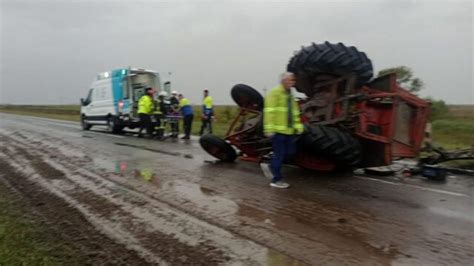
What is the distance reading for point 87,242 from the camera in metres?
4.59

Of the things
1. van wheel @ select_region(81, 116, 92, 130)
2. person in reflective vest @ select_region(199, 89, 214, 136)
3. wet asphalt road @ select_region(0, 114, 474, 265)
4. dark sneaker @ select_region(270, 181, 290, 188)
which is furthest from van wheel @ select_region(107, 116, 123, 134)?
dark sneaker @ select_region(270, 181, 290, 188)

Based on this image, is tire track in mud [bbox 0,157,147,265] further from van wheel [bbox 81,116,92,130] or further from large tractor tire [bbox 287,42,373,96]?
van wheel [bbox 81,116,92,130]

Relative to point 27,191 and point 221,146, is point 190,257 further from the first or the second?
point 221,146

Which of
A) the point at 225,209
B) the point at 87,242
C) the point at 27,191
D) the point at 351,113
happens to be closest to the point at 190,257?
the point at 87,242

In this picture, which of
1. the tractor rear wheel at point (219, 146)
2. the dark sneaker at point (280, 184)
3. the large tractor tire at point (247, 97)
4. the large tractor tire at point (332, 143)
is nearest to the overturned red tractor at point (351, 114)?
the large tractor tire at point (332, 143)

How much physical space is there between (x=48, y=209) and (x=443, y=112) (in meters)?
25.4

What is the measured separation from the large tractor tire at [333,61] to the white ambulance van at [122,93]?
37.0 ft

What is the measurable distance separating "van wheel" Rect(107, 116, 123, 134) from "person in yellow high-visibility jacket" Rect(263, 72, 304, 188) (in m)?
13.4

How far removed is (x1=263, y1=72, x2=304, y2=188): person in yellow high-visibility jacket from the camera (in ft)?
23.9

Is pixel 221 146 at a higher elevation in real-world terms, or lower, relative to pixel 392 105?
lower

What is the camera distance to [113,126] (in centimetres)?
1988

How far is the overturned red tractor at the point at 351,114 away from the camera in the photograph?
25.3ft

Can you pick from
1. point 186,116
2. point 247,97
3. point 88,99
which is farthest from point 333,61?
point 88,99

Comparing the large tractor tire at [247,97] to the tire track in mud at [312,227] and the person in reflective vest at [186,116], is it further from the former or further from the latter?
the person in reflective vest at [186,116]
